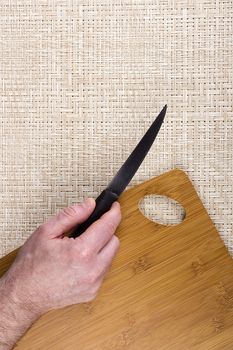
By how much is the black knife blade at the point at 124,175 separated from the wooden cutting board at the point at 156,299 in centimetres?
6

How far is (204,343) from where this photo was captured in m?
0.83

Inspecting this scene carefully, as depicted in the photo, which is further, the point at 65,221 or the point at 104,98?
the point at 104,98

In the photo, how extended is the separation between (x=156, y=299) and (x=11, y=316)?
22 centimetres

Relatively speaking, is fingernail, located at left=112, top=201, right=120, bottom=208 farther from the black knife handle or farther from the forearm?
the forearm

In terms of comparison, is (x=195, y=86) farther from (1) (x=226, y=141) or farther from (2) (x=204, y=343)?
→ (2) (x=204, y=343)

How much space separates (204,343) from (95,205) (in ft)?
0.86

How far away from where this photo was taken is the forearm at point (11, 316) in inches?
31.5

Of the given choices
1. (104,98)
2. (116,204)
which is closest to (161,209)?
(116,204)

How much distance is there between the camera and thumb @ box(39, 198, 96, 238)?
78 cm

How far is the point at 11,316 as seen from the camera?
807mm

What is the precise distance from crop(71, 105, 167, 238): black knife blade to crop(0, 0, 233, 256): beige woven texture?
9 centimetres

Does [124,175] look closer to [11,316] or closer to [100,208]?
[100,208]

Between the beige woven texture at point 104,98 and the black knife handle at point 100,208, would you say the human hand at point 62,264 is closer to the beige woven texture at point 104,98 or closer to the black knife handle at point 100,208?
the black knife handle at point 100,208

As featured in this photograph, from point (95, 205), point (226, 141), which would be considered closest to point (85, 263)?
point (95, 205)
